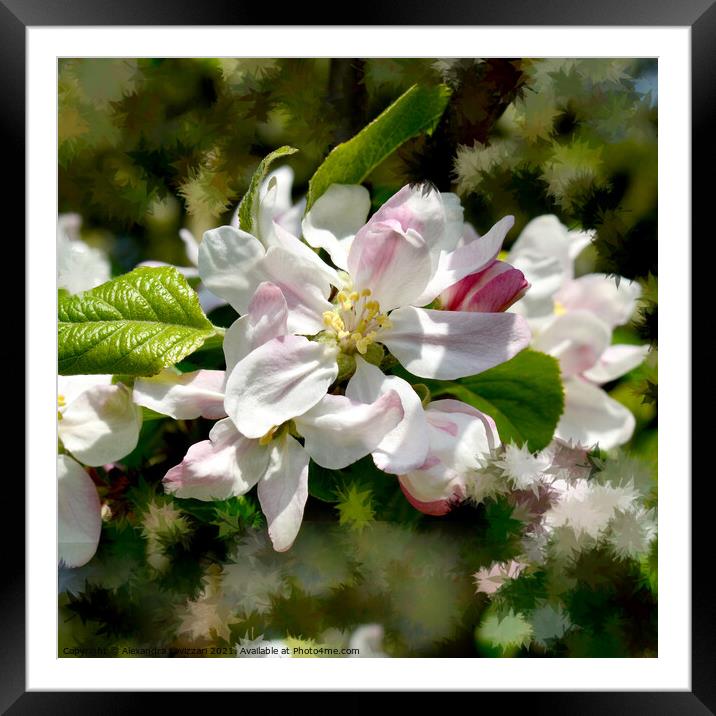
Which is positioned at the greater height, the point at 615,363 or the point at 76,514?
the point at 615,363

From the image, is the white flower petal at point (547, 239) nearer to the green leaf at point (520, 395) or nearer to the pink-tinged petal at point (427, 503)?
the green leaf at point (520, 395)

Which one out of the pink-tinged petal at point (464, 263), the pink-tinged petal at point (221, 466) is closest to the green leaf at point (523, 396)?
the pink-tinged petal at point (464, 263)

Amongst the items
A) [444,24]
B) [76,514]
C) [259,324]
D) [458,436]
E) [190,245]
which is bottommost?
[76,514]

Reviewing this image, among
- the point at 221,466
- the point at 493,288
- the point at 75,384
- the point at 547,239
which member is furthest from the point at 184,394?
the point at 547,239

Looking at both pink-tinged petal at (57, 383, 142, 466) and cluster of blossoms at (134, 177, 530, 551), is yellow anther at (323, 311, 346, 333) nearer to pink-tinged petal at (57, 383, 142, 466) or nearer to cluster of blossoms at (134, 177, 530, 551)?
cluster of blossoms at (134, 177, 530, 551)

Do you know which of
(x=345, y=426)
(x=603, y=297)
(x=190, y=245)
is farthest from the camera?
(x=603, y=297)

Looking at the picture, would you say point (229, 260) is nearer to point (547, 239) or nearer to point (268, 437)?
point (268, 437)

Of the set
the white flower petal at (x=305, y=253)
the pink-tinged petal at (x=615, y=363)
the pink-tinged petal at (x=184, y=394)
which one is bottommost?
the pink-tinged petal at (x=184, y=394)
